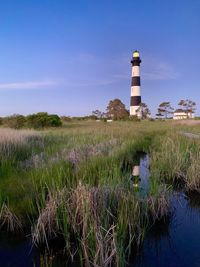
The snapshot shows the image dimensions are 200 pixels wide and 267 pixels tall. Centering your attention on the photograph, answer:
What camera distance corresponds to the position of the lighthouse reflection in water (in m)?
6.20

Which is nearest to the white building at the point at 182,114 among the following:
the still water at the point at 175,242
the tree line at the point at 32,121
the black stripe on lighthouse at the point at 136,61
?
the black stripe on lighthouse at the point at 136,61

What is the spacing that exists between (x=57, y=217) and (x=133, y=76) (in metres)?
34.8

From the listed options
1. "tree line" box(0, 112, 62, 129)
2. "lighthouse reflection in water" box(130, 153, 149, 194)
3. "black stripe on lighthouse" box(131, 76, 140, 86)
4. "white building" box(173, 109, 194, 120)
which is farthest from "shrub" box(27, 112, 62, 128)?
"white building" box(173, 109, 194, 120)

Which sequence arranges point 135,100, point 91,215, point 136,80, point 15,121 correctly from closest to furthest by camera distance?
point 91,215
point 15,121
point 136,80
point 135,100

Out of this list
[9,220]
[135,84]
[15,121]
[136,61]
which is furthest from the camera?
[136,61]

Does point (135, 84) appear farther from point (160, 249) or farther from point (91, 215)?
point (91, 215)

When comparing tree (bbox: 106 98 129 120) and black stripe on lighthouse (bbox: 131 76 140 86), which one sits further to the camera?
tree (bbox: 106 98 129 120)

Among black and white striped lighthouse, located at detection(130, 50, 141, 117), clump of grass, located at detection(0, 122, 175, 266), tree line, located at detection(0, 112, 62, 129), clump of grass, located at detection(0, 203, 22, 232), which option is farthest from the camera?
black and white striped lighthouse, located at detection(130, 50, 141, 117)

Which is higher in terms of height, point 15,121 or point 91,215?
point 15,121

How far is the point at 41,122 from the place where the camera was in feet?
72.7

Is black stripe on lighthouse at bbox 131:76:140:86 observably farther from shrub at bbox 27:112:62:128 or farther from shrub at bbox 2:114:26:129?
shrub at bbox 2:114:26:129

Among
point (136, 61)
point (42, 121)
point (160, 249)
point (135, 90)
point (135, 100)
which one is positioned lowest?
point (160, 249)

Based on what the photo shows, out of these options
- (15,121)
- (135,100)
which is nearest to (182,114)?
(135,100)

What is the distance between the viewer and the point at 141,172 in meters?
7.73
